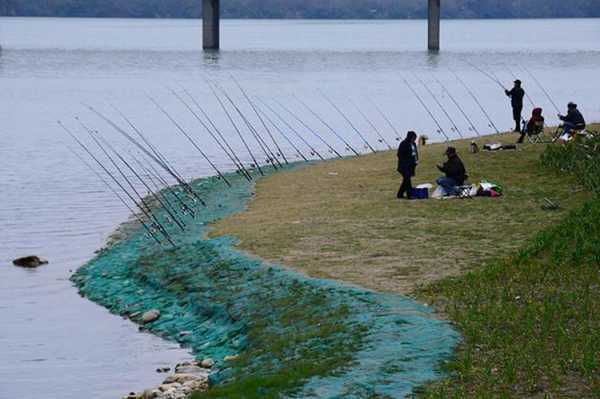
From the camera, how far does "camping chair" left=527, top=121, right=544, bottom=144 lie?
33281mm

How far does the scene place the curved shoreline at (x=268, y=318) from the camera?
13.9 meters

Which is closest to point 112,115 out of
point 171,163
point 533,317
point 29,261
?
point 171,163

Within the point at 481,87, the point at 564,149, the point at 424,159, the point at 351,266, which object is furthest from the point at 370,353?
the point at 481,87

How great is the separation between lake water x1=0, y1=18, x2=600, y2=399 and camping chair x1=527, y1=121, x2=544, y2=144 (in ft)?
31.5

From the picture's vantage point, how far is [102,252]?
25.1 m

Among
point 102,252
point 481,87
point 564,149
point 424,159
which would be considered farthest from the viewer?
point 481,87

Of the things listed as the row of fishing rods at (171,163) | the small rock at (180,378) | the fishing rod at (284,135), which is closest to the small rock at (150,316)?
the small rock at (180,378)

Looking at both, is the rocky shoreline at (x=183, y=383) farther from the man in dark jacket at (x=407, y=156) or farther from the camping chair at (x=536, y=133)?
the camping chair at (x=536, y=133)

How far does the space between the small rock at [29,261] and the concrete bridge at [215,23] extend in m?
97.9

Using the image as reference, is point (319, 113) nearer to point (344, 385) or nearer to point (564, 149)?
point (564, 149)

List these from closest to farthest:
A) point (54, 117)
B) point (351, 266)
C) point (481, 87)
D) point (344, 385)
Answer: point (344, 385) → point (351, 266) → point (54, 117) → point (481, 87)

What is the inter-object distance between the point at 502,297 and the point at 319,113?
46.6 metres

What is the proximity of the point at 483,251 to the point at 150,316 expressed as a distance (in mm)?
4589

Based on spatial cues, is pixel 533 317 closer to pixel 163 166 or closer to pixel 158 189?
pixel 163 166
